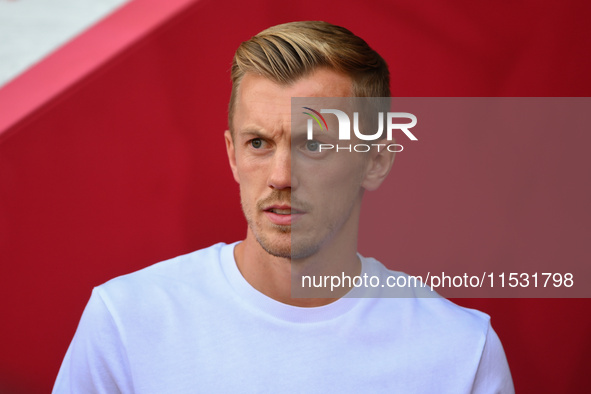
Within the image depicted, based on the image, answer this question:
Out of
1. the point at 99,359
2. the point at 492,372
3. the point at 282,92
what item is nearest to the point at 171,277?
the point at 99,359

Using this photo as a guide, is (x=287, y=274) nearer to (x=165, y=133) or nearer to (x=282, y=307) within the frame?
(x=282, y=307)

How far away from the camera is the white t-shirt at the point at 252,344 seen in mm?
1440

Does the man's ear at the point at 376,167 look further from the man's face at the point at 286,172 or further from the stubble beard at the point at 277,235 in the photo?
the stubble beard at the point at 277,235

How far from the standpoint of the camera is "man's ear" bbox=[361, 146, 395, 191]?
1.59 metres

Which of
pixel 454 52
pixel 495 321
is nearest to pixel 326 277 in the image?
pixel 495 321

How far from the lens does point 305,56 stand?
1.46 metres

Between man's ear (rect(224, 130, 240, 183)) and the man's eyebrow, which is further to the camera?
man's ear (rect(224, 130, 240, 183))

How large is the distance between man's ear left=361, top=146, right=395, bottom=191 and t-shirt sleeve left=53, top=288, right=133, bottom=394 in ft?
2.08

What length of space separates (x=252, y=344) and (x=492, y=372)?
1.77 ft

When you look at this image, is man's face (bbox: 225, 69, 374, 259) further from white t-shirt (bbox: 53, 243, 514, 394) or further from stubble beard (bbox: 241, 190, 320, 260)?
white t-shirt (bbox: 53, 243, 514, 394)

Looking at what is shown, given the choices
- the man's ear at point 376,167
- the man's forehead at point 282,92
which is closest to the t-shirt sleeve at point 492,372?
the man's ear at point 376,167

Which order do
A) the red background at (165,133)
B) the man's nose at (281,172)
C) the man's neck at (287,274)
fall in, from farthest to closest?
the red background at (165,133) → the man's neck at (287,274) → the man's nose at (281,172)

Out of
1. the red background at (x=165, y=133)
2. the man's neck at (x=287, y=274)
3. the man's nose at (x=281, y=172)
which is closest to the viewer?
the man's nose at (x=281, y=172)

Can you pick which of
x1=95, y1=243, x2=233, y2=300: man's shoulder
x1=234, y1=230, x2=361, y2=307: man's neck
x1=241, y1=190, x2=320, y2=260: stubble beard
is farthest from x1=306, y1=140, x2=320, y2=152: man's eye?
x1=95, y1=243, x2=233, y2=300: man's shoulder
